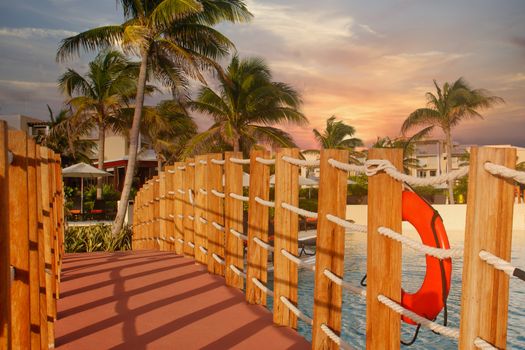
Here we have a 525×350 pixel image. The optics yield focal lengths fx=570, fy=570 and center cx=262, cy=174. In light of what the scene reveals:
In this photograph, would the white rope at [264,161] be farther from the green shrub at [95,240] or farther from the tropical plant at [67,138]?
the tropical plant at [67,138]

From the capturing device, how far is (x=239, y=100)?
1001 inches

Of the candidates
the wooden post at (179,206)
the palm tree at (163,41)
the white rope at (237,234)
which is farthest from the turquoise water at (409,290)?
the palm tree at (163,41)

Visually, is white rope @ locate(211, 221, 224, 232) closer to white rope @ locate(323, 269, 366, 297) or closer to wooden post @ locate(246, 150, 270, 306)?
wooden post @ locate(246, 150, 270, 306)

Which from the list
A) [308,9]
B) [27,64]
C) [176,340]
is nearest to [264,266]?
[176,340]

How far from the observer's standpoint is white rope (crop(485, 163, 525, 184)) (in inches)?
61.8

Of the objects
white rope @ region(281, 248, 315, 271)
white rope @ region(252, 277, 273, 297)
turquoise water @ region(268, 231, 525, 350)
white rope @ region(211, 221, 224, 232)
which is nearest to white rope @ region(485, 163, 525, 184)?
white rope @ region(281, 248, 315, 271)

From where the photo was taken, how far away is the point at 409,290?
1324 centimetres

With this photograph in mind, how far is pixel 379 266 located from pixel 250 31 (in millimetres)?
23577

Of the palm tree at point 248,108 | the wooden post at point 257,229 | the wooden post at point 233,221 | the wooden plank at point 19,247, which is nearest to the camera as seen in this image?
the wooden plank at point 19,247

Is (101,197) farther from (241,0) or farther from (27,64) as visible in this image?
(241,0)

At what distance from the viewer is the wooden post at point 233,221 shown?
187 inches

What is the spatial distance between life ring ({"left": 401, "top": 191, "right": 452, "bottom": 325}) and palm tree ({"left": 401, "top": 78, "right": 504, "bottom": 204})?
36.5 m

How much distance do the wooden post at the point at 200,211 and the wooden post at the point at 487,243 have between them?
3995 millimetres

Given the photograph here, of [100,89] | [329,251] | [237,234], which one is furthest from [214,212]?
[100,89]
